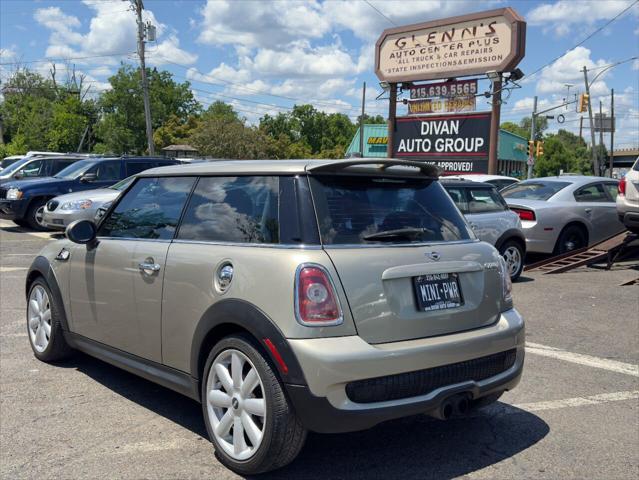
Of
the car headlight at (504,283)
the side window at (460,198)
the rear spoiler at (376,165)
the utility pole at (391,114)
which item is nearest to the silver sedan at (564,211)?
the side window at (460,198)

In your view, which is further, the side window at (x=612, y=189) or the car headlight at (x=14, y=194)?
the car headlight at (x=14, y=194)

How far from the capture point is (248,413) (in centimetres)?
332

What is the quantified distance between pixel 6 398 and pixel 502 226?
290 inches

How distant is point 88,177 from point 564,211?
10709 mm

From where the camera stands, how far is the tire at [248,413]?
314cm

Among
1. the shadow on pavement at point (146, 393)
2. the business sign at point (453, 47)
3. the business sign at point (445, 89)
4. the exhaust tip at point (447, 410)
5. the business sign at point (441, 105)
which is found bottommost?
the shadow on pavement at point (146, 393)

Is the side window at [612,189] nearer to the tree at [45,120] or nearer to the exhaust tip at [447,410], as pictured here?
the exhaust tip at [447,410]

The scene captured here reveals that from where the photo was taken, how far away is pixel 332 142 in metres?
102

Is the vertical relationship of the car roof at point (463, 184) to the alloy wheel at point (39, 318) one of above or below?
above

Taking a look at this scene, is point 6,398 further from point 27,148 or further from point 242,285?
point 27,148

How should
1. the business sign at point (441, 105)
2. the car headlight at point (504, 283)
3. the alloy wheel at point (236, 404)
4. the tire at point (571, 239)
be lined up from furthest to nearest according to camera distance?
the business sign at point (441, 105) < the tire at point (571, 239) < the car headlight at point (504, 283) < the alloy wheel at point (236, 404)

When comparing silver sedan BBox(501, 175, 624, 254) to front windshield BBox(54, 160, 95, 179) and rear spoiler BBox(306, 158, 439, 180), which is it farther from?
front windshield BBox(54, 160, 95, 179)

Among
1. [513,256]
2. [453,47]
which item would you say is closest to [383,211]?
[513,256]

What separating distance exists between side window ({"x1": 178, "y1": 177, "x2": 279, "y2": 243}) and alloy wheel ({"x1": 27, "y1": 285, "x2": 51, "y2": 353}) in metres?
1.98
